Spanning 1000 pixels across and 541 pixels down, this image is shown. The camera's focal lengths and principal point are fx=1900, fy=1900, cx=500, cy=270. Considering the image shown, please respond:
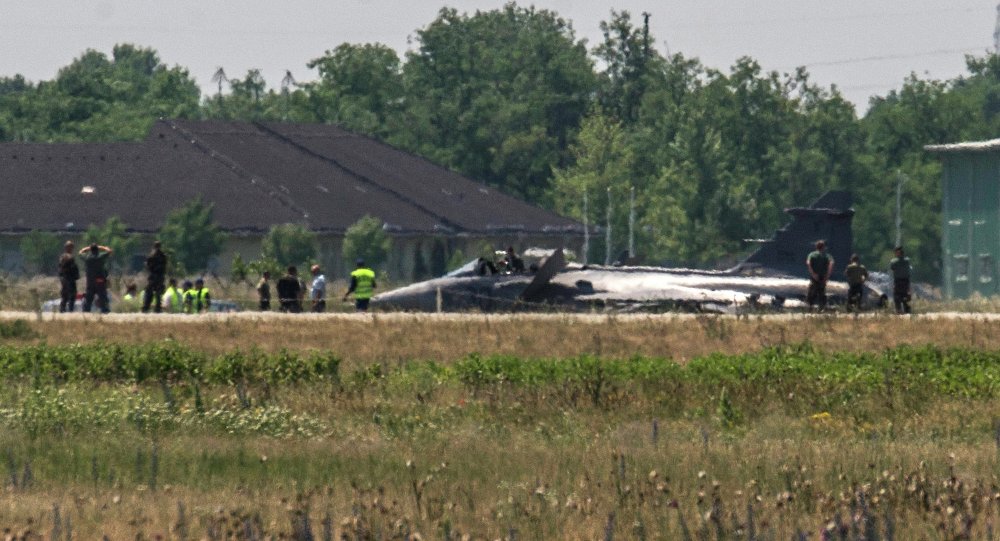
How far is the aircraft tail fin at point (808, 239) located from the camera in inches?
1946

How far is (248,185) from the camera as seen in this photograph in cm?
8369

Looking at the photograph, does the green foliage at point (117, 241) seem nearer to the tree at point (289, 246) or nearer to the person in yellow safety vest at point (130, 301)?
the tree at point (289, 246)

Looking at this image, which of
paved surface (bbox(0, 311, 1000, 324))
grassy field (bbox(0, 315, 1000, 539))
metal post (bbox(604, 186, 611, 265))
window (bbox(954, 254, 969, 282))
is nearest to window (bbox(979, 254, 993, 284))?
window (bbox(954, 254, 969, 282))

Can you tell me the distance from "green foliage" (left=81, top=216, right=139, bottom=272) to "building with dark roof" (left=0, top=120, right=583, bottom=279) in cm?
114

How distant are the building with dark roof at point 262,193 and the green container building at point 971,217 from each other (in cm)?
2021

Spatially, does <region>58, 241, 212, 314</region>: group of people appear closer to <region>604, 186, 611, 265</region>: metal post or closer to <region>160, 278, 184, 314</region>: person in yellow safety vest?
<region>160, 278, 184, 314</region>: person in yellow safety vest

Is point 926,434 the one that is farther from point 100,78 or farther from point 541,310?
point 100,78

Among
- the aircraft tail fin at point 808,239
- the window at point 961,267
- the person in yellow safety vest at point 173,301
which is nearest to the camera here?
the person in yellow safety vest at point 173,301

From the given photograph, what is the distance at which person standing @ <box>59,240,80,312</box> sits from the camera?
143ft

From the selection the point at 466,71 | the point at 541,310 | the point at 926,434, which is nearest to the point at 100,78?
the point at 466,71

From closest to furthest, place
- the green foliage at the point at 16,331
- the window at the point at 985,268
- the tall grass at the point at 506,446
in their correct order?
the tall grass at the point at 506,446, the green foliage at the point at 16,331, the window at the point at 985,268

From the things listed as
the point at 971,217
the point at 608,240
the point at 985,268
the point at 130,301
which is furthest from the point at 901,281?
the point at 608,240

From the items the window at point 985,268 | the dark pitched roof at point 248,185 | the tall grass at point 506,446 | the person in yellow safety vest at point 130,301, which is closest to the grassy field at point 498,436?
the tall grass at point 506,446

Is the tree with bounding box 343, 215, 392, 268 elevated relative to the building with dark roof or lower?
lower
